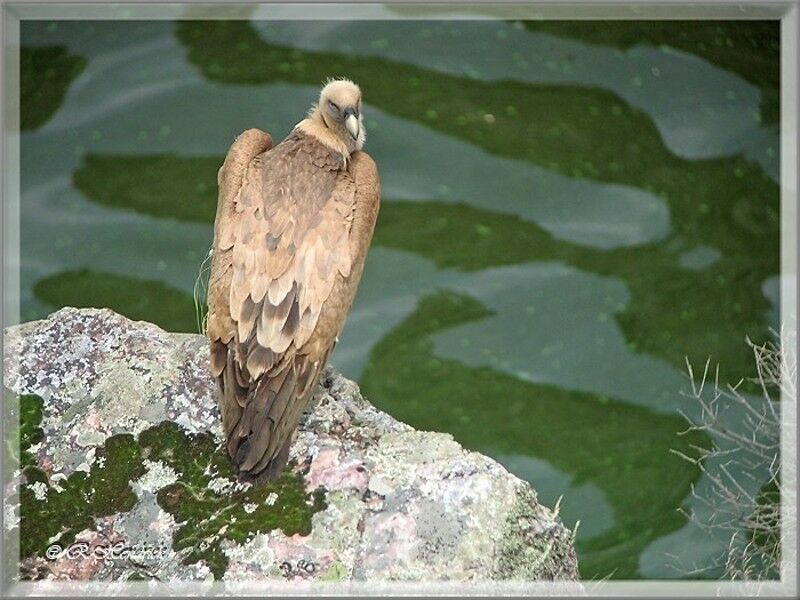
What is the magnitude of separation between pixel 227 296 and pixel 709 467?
8.83 feet

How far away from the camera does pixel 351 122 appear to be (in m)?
4.16

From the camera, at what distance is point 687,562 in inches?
193

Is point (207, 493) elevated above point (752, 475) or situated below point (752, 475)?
above

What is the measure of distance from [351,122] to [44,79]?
205 centimetres

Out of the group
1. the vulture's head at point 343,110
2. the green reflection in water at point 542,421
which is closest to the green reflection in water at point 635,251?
the green reflection in water at point 542,421

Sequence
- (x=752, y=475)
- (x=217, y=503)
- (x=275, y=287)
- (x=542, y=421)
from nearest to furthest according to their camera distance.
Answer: (x=217, y=503) < (x=275, y=287) < (x=752, y=475) < (x=542, y=421)

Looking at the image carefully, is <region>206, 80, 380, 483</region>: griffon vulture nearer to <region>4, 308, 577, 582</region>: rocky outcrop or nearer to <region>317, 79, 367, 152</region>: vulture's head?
<region>317, 79, 367, 152</region>: vulture's head

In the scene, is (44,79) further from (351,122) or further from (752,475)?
(752,475)

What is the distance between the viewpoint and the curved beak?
4.14 meters

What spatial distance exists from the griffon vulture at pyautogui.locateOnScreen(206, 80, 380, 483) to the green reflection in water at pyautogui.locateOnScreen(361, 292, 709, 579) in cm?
218

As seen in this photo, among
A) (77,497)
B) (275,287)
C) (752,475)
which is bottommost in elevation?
(752,475)

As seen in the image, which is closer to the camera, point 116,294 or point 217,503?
point 217,503

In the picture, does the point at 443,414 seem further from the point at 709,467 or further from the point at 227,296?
the point at 227,296

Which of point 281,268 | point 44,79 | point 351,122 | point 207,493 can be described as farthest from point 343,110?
point 44,79
